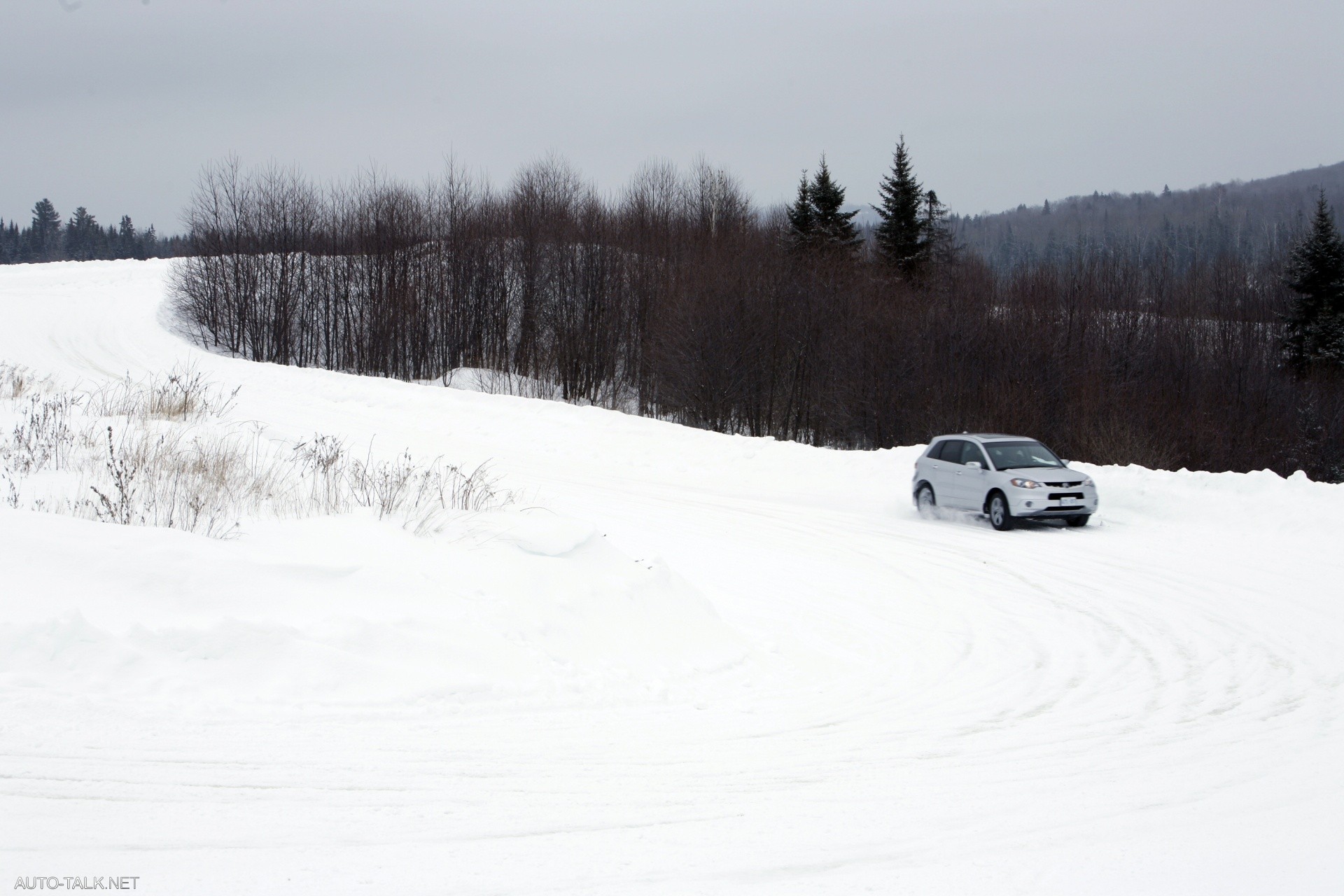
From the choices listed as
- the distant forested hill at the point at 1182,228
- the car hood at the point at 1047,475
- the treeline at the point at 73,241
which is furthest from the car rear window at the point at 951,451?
the treeline at the point at 73,241

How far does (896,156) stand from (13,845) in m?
57.2

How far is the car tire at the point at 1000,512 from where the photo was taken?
55.8 ft

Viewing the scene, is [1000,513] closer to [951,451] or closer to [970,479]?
[970,479]

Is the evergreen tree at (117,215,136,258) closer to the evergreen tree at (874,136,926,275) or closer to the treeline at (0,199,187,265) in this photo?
the treeline at (0,199,187,265)

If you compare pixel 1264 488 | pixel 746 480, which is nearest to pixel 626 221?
pixel 746 480

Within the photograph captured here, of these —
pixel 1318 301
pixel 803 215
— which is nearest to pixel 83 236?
pixel 803 215

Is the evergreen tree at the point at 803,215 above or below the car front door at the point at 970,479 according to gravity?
above

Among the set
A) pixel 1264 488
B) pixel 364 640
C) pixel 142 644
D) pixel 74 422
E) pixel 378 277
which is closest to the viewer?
pixel 142 644

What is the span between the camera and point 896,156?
182ft

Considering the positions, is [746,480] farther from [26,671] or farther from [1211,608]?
[26,671]

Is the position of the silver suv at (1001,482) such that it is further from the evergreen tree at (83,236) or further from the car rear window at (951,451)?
the evergreen tree at (83,236)
